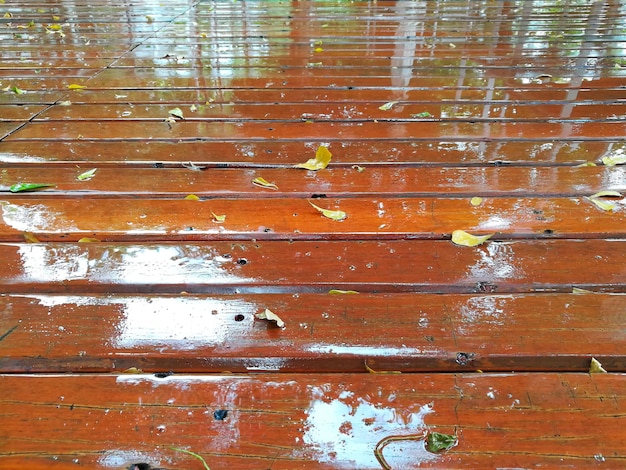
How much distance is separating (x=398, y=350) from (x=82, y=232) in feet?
2.70

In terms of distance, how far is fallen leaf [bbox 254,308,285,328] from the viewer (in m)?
0.92

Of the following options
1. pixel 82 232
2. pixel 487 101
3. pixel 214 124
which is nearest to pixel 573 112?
pixel 487 101

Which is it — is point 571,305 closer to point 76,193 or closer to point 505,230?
point 505,230

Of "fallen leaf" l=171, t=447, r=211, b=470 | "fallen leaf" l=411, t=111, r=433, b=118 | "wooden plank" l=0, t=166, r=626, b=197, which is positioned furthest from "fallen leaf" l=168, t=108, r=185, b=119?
"fallen leaf" l=171, t=447, r=211, b=470

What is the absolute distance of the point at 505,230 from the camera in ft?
3.84

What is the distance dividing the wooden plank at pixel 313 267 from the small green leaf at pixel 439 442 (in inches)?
13.3

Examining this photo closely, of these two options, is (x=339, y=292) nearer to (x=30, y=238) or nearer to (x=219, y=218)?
(x=219, y=218)

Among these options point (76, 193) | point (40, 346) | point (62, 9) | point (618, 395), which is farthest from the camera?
point (62, 9)

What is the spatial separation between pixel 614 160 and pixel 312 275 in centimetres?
109

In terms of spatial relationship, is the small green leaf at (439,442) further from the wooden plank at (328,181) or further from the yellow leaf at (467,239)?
the wooden plank at (328,181)

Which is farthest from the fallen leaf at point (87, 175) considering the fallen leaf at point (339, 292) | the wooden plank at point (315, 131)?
the fallen leaf at point (339, 292)

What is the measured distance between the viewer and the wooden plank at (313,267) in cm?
Result: 102

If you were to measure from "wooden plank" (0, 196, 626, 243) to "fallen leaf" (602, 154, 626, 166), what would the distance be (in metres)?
0.27

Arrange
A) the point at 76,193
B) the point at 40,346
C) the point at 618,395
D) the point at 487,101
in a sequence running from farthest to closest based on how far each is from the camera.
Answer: the point at 487,101 → the point at 76,193 → the point at 40,346 → the point at 618,395
